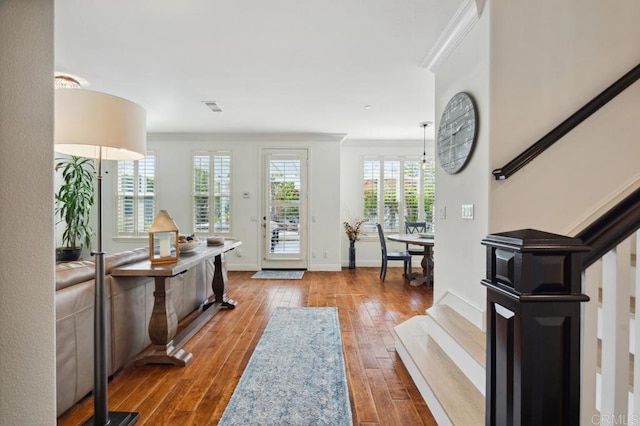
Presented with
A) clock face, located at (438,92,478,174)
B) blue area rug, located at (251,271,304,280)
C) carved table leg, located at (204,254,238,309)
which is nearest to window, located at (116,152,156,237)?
blue area rug, located at (251,271,304,280)

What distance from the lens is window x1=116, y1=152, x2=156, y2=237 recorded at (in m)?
→ 6.34

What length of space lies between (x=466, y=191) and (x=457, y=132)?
0.47m

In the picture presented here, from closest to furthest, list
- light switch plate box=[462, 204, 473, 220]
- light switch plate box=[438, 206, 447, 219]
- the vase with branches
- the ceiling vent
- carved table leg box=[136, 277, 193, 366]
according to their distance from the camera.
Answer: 1. light switch plate box=[462, 204, 473, 220]
2. carved table leg box=[136, 277, 193, 366]
3. light switch plate box=[438, 206, 447, 219]
4. the ceiling vent
5. the vase with branches

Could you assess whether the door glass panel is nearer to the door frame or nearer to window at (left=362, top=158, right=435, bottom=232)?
the door frame

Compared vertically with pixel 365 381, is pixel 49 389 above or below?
above

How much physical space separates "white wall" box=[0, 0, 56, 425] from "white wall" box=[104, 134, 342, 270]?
526 cm

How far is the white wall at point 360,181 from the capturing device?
22.2ft

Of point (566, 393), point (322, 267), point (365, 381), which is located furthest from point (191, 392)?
point (322, 267)

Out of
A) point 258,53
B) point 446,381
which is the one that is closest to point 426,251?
point 446,381

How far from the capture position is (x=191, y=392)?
2135mm

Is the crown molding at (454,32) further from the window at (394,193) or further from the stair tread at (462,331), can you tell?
the window at (394,193)

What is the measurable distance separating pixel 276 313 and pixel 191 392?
63.6 inches

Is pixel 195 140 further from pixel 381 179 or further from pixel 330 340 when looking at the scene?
pixel 330 340

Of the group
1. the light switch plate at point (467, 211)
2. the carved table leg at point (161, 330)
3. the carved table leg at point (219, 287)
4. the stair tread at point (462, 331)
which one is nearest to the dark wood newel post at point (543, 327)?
the stair tread at point (462, 331)
